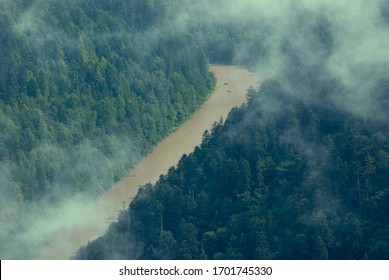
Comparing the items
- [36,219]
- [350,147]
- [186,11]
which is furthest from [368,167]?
[186,11]

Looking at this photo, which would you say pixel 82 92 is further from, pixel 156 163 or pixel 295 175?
pixel 295 175

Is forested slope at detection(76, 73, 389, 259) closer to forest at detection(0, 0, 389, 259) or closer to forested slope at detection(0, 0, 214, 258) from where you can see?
forest at detection(0, 0, 389, 259)

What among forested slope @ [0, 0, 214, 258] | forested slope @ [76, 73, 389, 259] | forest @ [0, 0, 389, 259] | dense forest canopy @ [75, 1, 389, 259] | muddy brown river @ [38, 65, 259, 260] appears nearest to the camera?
forested slope @ [76, 73, 389, 259]

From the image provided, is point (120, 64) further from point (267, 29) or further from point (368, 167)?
point (368, 167)

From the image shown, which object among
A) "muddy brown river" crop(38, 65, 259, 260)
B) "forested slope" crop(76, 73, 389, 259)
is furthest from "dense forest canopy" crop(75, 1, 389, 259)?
"muddy brown river" crop(38, 65, 259, 260)

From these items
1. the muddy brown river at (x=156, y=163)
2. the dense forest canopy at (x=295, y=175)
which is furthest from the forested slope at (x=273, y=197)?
the muddy brown river at (x=156, y=163)
